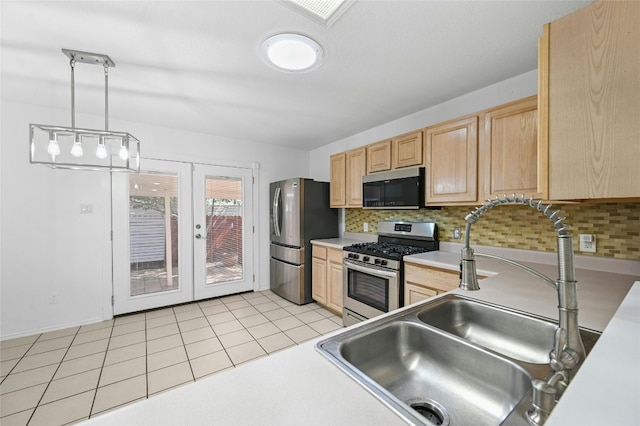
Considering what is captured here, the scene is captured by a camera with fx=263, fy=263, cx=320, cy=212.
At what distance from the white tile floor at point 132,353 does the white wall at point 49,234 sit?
25cm

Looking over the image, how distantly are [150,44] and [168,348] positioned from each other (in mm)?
→ 2550

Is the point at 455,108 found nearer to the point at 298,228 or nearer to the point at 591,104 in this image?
the point at 591,104

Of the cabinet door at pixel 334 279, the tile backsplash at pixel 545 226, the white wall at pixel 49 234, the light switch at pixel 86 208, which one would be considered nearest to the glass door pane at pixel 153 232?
the white wall at pixel 49 234

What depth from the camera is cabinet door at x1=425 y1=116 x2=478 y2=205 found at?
2.19 meters

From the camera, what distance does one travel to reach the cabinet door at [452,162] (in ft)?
7.17

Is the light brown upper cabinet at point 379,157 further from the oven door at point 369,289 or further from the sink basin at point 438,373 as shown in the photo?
the sink basin at point 438,373

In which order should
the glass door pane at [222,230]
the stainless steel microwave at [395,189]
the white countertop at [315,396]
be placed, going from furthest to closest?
the glass door pane at [222,230]
the stainless steel microwave at [395,189]
the white countertop at [315,396]

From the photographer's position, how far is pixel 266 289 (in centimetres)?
434

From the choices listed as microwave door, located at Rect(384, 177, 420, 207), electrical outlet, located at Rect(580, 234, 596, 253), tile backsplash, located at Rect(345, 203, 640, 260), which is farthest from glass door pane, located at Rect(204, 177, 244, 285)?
electrical outlet, located at Rect(580, 234, 596, 253)

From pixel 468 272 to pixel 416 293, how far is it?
4.81 ft

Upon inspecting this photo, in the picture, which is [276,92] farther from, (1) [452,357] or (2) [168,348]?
(2) [168,348]

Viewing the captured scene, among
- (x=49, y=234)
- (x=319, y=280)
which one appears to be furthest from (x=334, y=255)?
(x=49, y=234)

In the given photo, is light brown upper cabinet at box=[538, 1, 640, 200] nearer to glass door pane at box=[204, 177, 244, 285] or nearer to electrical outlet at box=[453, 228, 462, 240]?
electrical outlet at box=[453, 228, 462, 240]

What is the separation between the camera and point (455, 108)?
262cm
